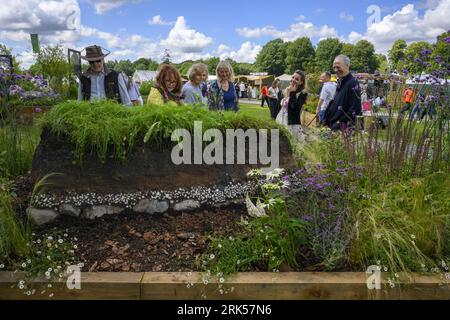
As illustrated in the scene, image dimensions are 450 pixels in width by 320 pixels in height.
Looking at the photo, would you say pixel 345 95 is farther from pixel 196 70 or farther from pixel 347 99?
pixel 196 70

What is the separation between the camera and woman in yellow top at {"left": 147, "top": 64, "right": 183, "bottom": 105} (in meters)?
4.33

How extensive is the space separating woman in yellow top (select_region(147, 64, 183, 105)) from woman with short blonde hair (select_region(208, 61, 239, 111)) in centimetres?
56

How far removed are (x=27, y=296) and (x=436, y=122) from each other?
3.66 meters

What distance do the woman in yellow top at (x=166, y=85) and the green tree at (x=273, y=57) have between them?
76572 millimetres

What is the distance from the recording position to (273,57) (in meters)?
80.2

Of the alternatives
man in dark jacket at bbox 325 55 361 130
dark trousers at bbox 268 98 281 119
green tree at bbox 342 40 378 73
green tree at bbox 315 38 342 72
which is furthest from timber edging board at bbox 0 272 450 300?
green tree at bbox 315 38 342 72

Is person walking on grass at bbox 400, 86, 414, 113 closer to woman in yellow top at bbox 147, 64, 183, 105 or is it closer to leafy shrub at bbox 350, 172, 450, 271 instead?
leafy shrub at bbox 350, 172, 450, 271

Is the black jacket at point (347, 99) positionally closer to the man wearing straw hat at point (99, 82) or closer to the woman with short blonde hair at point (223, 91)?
the woman with short blonde hair at point (223, 91)

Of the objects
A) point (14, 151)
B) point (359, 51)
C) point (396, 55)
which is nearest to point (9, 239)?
point (14, 151)

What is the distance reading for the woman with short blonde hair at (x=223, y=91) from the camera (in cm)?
486

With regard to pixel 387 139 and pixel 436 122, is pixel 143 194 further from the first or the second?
pixel 436 122

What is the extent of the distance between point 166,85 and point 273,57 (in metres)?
79.7

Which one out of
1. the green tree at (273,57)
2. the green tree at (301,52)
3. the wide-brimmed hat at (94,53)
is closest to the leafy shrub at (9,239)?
the wide-brimmed hat at (94,53)
